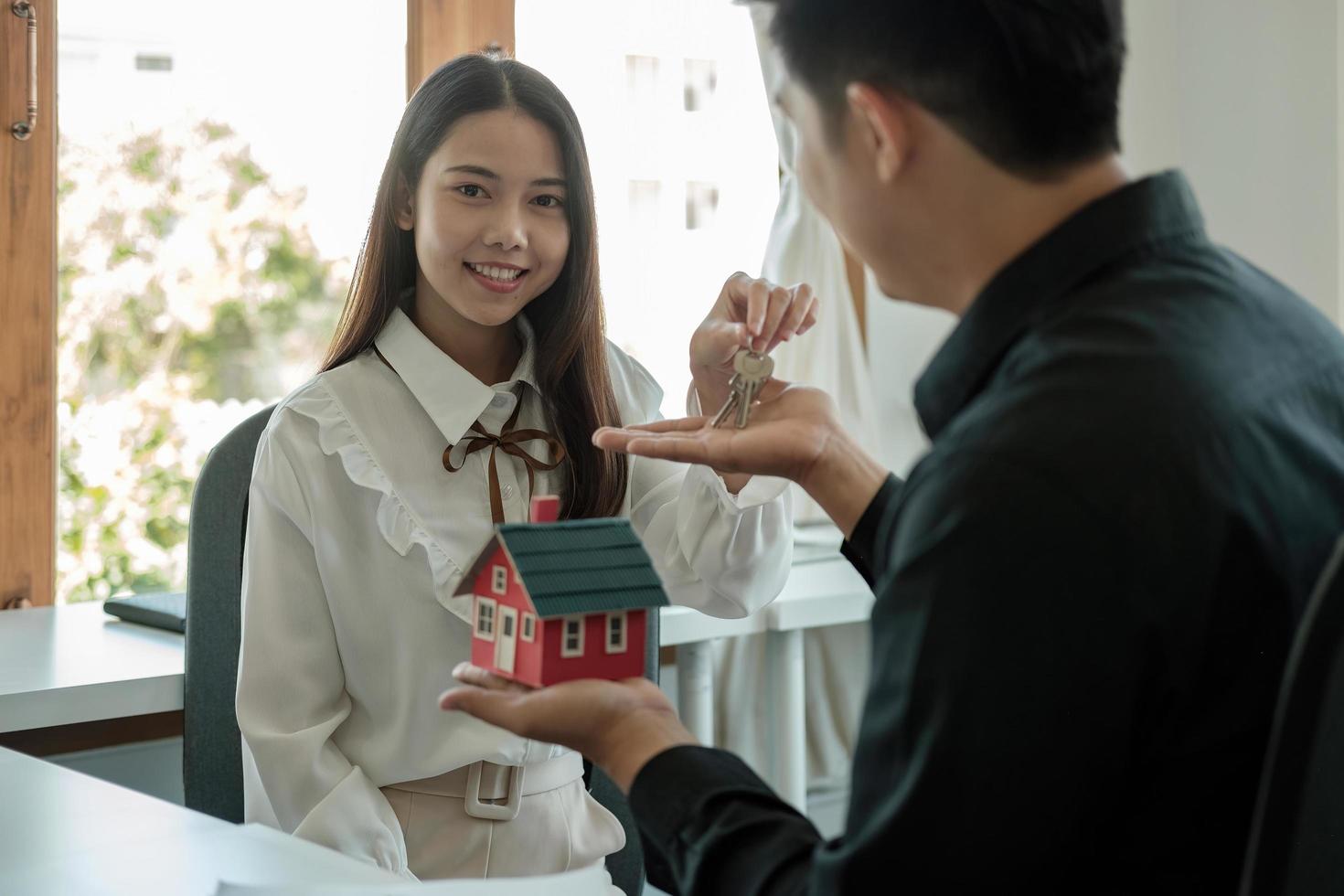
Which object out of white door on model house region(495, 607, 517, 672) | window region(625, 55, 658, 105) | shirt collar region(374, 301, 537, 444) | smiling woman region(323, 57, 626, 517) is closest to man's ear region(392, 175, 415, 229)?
smiling woman region(323, 57, 626, 517)

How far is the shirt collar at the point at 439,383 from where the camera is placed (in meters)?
1.48

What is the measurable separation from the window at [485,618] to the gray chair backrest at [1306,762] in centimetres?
60

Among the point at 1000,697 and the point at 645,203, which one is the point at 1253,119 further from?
the point at 1000,697

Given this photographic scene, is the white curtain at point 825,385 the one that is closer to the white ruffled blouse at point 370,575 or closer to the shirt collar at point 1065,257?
the white ruffled blouse at point 370,575

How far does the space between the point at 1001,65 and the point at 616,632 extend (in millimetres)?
481

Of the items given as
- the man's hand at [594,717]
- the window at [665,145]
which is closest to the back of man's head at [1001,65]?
the man's hand at [594,717]

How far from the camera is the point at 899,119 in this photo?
711 millimetres

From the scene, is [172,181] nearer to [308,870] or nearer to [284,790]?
[284,790]

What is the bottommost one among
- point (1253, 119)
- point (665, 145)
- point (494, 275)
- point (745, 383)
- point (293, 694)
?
point (293, 694)

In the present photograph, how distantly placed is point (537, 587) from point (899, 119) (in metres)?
0.42

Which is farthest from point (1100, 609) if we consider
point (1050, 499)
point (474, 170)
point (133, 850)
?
point (474, 170)

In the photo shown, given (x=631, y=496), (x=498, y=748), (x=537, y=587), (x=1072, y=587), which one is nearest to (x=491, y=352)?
(x=631, y=496)

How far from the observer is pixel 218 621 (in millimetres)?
1636

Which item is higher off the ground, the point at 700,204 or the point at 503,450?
the point at 700,204
